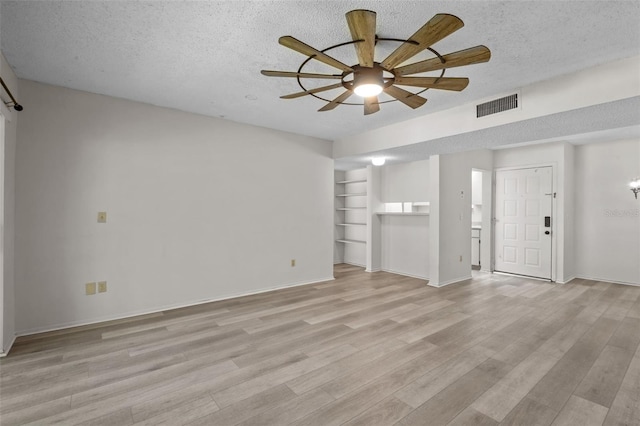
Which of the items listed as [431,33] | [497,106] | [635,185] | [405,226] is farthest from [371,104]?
[635,185]

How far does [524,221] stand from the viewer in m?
6.09

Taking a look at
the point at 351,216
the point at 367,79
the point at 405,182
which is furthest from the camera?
the point at 351,216

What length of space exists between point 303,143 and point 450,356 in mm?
3850

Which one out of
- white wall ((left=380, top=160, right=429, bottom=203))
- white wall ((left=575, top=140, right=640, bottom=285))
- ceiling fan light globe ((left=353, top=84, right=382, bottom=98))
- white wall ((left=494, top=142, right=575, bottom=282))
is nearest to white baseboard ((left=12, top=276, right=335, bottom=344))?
white wall ((left=380, top=160, right=429, bottom=203))

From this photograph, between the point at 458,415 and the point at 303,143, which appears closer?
the point at 458,415

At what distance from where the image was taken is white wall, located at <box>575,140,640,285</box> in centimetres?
534

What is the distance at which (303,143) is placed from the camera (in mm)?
5375

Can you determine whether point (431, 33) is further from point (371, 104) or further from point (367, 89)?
point (371, 104)

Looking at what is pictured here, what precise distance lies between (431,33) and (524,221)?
5560 mm

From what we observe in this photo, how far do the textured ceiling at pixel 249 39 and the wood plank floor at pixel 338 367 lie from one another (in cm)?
256

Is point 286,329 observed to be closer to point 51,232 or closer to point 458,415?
point 458,415

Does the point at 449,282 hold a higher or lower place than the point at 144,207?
→ lower

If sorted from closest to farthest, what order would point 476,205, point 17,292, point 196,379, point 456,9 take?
point 456,9
point 196,379
point 17,292
point 476,205

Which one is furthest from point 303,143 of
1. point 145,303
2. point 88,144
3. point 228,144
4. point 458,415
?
point 458,415
